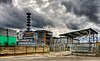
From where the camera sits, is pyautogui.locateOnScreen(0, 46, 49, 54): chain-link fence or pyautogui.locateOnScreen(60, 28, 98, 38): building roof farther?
pyautogui.locateOnScreen(60, 28, 98, 38): building roof

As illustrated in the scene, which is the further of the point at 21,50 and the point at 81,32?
the point at 81,32

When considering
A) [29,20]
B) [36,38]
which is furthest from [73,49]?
[29,20]

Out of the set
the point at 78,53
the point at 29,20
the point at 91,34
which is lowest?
the point at 78,53

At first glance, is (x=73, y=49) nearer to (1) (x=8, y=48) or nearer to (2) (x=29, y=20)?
(1) (x=8, y=48)

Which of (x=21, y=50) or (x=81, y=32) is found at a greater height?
(x=81, y=32)

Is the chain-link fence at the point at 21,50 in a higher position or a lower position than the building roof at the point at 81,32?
lower

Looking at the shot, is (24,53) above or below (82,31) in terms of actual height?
below

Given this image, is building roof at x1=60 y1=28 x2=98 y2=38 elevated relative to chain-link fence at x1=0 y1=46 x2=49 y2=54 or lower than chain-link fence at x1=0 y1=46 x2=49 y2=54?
elevated

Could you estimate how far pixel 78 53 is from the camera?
174 feet

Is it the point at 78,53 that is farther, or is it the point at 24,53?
the point at 78,53

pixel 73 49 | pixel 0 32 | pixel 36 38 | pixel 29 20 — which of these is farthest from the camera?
pixel 29 20

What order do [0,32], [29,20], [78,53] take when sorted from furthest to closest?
[29,20], [0,32], [78,53]

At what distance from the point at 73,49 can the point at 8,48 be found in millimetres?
18349

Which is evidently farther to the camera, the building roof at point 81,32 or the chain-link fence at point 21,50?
the building roof at point 81,32
